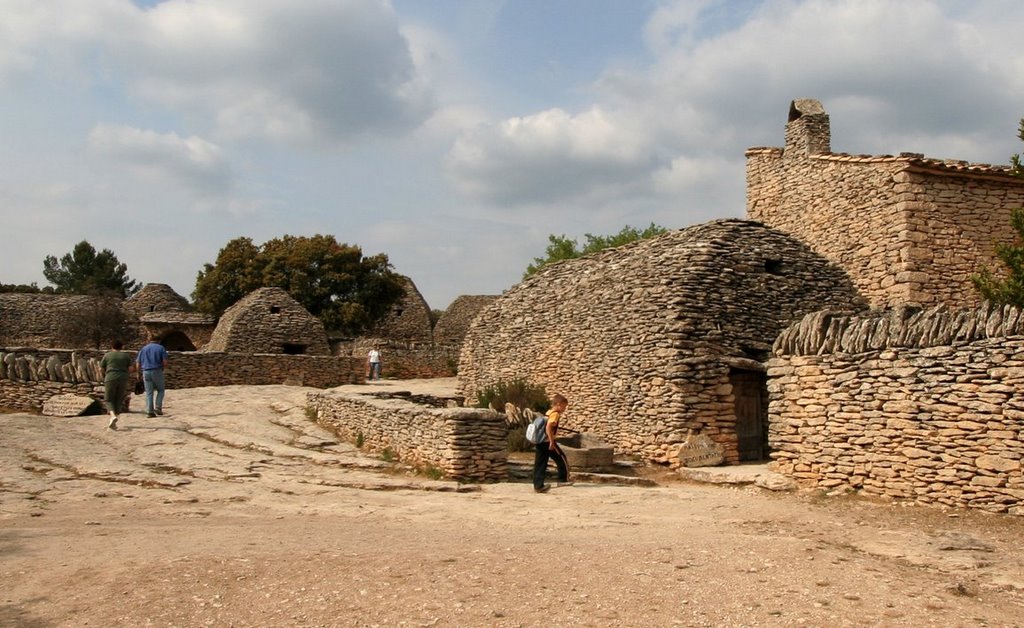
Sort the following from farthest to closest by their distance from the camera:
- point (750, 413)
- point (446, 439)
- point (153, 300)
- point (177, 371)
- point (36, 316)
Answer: point (153, 300)
point (36, 316)
point (177, 371)
point (750, 413)
point (446, 439)

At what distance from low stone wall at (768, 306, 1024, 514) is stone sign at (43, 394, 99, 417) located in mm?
12913

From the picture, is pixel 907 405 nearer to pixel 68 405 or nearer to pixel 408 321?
pixel 68 405

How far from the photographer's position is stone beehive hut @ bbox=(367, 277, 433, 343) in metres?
43.6

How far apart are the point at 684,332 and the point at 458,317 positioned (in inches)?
1251

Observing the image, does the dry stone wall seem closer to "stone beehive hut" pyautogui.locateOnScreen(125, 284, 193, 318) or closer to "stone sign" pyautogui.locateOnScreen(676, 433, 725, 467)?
"stone beehive hut" pyautogui.locateOnScreen(125, 284, 193, 318)

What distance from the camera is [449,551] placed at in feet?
23.9

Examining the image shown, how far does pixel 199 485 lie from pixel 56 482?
5.75 ft

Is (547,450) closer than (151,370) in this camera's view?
Yes

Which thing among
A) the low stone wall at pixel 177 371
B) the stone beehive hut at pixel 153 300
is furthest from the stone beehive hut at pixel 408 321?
the low stone wall at pixel 177 371

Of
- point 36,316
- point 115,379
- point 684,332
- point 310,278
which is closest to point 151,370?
point 115,379

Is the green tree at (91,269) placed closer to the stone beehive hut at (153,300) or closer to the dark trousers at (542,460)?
the stone beehive hut at (153,300)

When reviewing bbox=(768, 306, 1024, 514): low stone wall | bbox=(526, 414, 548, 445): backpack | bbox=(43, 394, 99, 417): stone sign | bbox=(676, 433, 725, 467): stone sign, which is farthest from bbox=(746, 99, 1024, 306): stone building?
bbox=(43, 394, 99, 417): stone sign

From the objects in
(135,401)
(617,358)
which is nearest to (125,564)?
(617,358)

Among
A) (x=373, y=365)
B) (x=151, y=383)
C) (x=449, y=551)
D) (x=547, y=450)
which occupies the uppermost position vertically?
(x=373, y=365)
